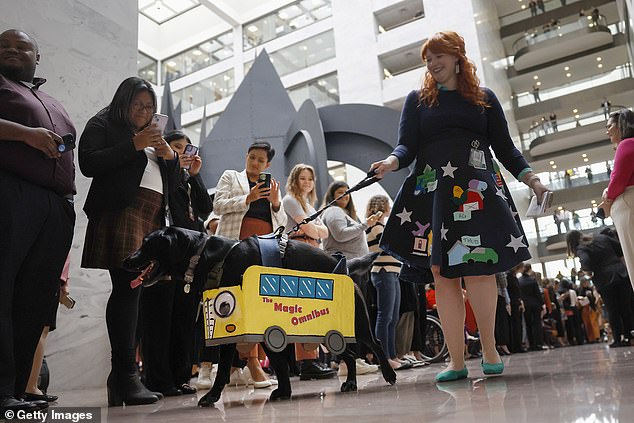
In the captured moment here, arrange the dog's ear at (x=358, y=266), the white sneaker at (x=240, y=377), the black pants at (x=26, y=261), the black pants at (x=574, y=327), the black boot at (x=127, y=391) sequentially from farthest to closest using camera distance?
the black pants at (x=574, y=327) → the white sneaker at (x=240, y=377) → the dog's ear at (x=358, y=266) → the black boot at (x=127, y=391) → the black pants at (x=26, y=261)

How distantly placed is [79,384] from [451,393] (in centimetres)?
340

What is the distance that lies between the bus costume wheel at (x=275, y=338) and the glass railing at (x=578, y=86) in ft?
77.3

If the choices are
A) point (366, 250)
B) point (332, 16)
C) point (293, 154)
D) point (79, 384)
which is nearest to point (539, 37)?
point (332, 16)

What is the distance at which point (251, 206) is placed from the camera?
3797 millimetres

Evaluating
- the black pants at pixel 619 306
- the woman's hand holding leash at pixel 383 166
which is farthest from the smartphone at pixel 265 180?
the black pants at pixel 619 306

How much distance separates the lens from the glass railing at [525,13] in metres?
24.7

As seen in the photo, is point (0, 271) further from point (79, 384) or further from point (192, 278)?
point (79, 384)

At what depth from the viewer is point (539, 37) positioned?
23.3 metres

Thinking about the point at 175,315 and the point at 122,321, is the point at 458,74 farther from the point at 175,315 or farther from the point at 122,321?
the point at 175,315

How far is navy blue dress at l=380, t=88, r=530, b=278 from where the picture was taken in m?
2.66

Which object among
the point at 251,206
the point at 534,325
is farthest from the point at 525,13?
the point at 251,206

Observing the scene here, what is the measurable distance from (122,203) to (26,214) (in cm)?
50

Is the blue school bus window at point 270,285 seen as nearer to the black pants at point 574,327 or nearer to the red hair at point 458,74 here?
the red hair at point 458,74

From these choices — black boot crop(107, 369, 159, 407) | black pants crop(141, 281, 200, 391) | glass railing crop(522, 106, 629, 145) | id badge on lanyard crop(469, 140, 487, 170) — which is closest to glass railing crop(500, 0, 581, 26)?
glass railing crop(522, 106, 629, 145)
